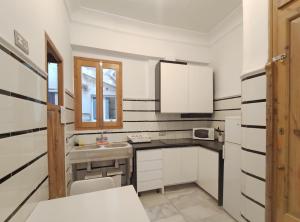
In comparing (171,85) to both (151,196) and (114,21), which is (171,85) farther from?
(151,196)

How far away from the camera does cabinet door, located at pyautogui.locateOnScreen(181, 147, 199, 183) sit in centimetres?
270

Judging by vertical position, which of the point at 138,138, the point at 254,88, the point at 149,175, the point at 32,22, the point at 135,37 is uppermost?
the point at 135,37

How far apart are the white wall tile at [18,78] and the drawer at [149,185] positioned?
6.25 ft

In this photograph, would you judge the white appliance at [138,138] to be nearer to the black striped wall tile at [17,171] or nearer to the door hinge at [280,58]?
the black striped wall tile at [17,171]

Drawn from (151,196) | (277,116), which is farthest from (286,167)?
(151,196)

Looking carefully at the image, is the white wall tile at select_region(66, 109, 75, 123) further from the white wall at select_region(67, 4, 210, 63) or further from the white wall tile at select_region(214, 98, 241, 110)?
Answer: the white wall tile at select_region(214, 98, 241, 110)

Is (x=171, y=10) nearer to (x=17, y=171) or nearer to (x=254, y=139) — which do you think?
(x=254, y=139)

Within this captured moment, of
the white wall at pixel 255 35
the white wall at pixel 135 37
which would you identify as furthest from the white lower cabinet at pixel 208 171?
the white wall at pixel 135 37

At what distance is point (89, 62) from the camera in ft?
8.79

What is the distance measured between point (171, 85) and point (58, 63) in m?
1.73

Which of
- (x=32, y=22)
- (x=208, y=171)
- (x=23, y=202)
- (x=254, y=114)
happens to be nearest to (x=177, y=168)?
(x=208, y=171)

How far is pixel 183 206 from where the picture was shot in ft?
7.48

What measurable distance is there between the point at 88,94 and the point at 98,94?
0.51 ft

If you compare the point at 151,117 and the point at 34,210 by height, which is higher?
the point at 151,117
